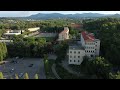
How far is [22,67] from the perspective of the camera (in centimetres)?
671

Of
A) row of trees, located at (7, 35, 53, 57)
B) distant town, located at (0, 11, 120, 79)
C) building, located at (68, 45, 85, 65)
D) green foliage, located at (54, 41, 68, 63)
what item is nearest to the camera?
distant town, located at (0, 11, 120, 79)

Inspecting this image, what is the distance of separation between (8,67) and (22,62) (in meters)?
0.62

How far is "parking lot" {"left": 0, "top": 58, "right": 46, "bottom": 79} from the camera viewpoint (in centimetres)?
602

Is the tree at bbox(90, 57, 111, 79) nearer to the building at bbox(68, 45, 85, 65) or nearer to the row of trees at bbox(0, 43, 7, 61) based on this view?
the building at bbox(68, 45, 85, 65)

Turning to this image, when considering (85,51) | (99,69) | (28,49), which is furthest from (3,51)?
(99,69)

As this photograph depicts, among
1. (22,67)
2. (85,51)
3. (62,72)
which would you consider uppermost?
(85,51)

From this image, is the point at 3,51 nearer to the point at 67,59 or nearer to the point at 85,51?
the point at 67,59

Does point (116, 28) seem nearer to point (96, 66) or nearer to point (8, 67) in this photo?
point (96, 66)

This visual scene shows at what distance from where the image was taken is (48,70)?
582 cm

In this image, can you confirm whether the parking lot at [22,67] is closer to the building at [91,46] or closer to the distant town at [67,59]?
the distant town at [67,59]

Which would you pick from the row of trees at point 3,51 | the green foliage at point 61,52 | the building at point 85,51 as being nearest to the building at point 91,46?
the building at point 85,51

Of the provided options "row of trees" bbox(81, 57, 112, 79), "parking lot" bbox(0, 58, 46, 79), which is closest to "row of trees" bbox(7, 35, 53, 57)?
"parking lot" bbox(0, 58, 46, 79)
